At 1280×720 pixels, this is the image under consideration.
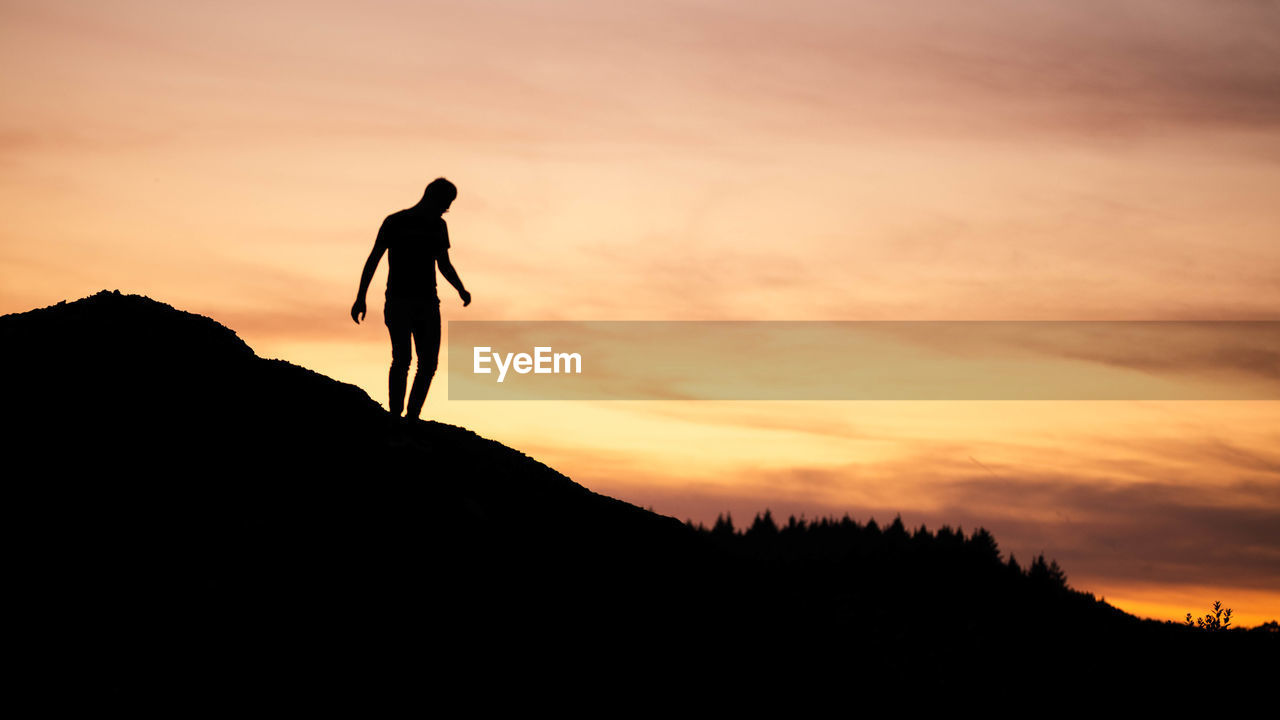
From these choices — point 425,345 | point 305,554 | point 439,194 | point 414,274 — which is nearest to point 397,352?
point 425,345

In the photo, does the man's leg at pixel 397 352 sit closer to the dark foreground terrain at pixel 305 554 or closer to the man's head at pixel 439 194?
the dark foreground terrain at pixel 305 554

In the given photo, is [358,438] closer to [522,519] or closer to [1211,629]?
[522,519]

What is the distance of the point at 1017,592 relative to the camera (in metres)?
109

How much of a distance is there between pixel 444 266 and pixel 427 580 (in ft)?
15.6

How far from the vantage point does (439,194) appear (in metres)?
16.1

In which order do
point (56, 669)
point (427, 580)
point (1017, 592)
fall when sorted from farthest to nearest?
point (1017, 592)
point (427, 580)
point (56, 669)

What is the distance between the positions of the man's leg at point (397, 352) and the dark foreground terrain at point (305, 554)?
0.48 m

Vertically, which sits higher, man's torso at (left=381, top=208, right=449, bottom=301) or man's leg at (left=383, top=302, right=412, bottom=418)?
man's torso at (left=381, top=208, right=449, bottom=301)

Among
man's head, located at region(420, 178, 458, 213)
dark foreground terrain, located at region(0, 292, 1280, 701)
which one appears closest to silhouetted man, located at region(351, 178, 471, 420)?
man's head, located at region(420, 178, 458, 213)

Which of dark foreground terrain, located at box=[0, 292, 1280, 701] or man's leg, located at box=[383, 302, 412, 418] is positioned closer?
dark foreground terrain, located at box=[0, 292, 1280, 701]

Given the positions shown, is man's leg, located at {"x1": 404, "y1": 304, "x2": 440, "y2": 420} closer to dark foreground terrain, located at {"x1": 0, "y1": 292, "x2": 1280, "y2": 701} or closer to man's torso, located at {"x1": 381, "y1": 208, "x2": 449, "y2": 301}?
man's torso, located at {"x1": 381, "y1": 208, "x2": 449, "y2": 301}

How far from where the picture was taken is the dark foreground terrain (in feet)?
40.7

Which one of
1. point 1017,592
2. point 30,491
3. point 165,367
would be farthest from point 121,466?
point 1017,592

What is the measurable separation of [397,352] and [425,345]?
1.31 ft
